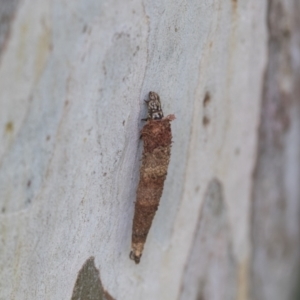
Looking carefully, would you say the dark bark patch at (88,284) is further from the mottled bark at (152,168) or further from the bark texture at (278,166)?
the bark texture at (278,166)

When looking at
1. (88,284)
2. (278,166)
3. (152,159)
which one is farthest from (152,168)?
(278,166)

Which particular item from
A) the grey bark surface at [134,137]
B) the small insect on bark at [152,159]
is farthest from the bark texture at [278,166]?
the small insect on bark at [152,159]

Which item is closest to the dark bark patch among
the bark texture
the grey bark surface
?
the grey bark surface

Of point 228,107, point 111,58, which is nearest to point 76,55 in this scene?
point 111,58

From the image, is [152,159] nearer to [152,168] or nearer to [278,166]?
[152,168]

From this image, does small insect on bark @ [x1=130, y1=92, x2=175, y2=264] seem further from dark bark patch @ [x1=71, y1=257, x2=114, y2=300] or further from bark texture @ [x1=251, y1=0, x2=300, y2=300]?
bark texture @ [x1=251, y1=0, x2=300, y2=300]

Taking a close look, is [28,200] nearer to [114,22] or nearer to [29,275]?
[29,275]
